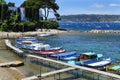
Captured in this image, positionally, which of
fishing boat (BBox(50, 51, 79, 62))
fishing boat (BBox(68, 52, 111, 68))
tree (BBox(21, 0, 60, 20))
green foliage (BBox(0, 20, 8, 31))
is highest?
tree (BBox(21, 0, 60, 20))

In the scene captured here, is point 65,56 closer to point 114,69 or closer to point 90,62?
point 90,62

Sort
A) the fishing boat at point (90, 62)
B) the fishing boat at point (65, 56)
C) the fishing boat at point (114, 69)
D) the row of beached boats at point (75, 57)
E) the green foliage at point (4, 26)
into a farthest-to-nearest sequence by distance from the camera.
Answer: the green foliage at point (4, 26) < the fishing boat at point (65, 56) < the row of beached boats at point (75, 57) < the fishing boat at point (90, 62) < the fishing boat at point (114, 69)

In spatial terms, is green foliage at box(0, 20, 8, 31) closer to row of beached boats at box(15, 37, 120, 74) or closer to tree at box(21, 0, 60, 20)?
tree at box(21, 0, 60, 20)

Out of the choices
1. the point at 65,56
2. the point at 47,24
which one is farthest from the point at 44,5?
the point at 65,56

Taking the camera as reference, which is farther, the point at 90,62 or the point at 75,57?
the point at 75,57

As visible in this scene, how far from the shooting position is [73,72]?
38312 mm

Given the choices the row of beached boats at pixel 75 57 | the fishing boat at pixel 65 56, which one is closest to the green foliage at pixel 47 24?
the row of beached boats at pixel 75 57

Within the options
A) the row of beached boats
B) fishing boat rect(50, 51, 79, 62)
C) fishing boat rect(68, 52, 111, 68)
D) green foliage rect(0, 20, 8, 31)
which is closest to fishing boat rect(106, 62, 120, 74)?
the row of beached boats

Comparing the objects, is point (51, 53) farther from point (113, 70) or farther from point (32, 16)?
point (32, 16)

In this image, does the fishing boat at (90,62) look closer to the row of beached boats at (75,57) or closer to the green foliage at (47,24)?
the row of beached boats at (75,57)

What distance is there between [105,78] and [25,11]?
295 ft

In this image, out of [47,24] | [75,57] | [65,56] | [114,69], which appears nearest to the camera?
[114,69]

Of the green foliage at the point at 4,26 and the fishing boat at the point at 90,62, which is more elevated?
the green foliage at the point at 4,26

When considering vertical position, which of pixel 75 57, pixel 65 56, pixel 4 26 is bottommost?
pixel 65 56
